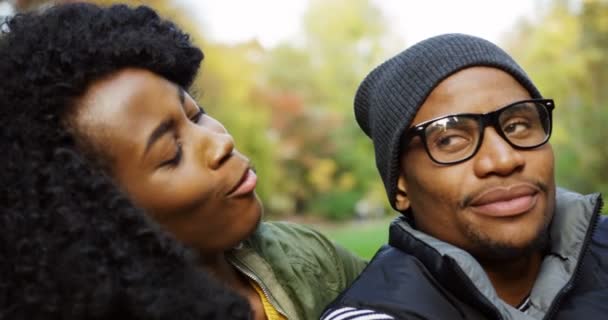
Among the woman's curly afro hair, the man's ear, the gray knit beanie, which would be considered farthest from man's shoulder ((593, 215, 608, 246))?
the woman's curly afro hair

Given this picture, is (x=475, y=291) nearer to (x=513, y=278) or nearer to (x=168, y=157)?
(x=513, y=278)

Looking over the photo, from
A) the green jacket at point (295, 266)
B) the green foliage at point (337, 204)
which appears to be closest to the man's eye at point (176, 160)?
the green jacket at point (295, 266)

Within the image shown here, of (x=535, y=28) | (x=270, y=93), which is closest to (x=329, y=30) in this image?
(x=270, y=93)

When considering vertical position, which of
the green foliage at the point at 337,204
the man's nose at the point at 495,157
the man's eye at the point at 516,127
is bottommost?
the green foliage at the point at 337,204

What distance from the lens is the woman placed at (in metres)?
1.66

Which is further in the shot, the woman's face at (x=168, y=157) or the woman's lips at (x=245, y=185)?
the woman's lips at (x=245, y=185)

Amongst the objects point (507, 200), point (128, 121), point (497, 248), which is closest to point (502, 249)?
point (497, 248)

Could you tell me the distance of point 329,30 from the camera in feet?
74.9

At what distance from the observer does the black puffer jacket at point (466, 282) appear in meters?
1.86

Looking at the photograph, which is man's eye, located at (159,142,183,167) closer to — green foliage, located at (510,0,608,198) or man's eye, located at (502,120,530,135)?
man's eye, located at (502,120,530,135)

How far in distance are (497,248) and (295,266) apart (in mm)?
793

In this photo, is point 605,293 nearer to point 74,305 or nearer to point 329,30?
point 74,305

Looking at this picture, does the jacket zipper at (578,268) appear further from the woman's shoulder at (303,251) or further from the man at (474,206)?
the woman's shoulder at (303,251)

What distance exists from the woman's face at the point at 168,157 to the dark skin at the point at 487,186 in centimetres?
64
